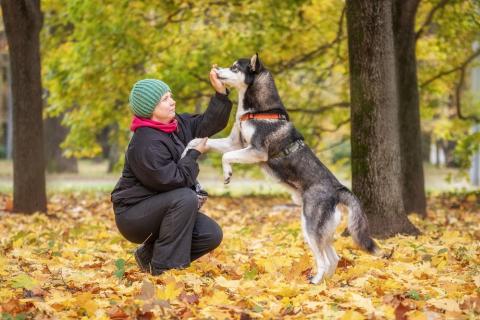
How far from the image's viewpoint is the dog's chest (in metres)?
5.44

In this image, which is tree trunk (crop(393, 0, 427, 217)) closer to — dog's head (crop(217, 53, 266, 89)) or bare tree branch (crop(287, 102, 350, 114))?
bare tree branch (crop(287, 102, 350, 114))

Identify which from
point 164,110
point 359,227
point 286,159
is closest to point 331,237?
point 359,227

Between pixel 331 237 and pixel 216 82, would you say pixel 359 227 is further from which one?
pixel 216 82

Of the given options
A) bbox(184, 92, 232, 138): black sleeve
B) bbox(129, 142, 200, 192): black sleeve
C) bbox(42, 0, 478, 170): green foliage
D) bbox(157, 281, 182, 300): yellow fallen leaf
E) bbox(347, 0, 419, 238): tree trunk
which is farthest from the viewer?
bbox(42, 0, 478, 170): green foliage

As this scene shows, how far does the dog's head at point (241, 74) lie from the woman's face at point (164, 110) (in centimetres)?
55

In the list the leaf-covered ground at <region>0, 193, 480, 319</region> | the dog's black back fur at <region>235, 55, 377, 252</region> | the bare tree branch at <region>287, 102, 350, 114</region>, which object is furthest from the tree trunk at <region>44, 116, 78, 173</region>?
the dog's black back fur at <region>235, 55, 377, 252</region>

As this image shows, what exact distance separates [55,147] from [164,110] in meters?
20.4

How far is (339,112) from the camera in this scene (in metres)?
14.1

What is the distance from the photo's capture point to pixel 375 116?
762 centimetres

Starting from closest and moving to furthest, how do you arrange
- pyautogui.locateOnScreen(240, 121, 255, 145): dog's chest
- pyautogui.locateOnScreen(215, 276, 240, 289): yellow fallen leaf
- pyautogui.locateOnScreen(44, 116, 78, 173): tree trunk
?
pyautogui.locateOnScreen(215, 276, 240, 289): yellow fallen leaf, pyautogui.locateOnScreen(240, 121, 255, 145): dog's chest, pyautogui.locateOnScreen(44, 116, 78, 173): tree trunk

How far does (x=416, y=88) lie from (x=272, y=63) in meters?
3.62

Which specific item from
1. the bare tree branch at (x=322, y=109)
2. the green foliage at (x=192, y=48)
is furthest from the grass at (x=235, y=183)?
the green foliage at (x=192, y=48)

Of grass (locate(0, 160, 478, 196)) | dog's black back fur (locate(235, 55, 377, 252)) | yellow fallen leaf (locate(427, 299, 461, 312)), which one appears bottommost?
grass (locate(0, 160, 478, 196))

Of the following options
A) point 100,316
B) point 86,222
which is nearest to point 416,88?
point 86,222
